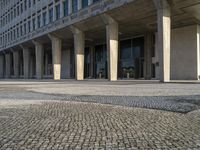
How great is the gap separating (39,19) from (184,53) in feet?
88.9

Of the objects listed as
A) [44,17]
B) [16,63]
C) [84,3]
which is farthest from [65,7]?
[16,63]

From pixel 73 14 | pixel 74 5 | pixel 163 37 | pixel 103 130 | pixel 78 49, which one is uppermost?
pixel 74 5

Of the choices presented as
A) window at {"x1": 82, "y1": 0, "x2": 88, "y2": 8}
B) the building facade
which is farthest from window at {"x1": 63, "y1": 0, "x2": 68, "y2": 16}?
window at {"x1": 82, "y1": 0, "x2": 88, "y2": 8}

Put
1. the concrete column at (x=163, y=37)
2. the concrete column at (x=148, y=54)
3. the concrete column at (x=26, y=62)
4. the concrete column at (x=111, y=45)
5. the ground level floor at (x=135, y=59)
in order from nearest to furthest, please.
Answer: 1. the concrete column at (x=163, y=37)
2. the concrete column at (x=111, y=45)
3. the ground level floor at (x=135, y=59)
4. the concrete column at (x=148, y=54)
5. the concrete column at (x=26, y=62)

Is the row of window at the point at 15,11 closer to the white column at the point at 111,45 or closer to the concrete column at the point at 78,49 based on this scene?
the concrete column at the point at 78,49

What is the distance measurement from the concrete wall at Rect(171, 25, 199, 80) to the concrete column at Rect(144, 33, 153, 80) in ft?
13.3

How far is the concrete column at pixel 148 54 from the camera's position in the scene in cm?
4062

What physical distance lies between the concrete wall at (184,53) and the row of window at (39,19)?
498 inches

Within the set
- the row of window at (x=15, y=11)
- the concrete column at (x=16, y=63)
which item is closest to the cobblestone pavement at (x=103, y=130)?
the row of window at (x=15, y=11)

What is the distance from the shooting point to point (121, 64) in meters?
46.7

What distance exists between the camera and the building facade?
28.0 meters

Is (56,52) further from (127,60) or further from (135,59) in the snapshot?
(135,59)

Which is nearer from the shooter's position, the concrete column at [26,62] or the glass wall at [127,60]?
the glass wall at [127,60]

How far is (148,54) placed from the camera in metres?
40.8
